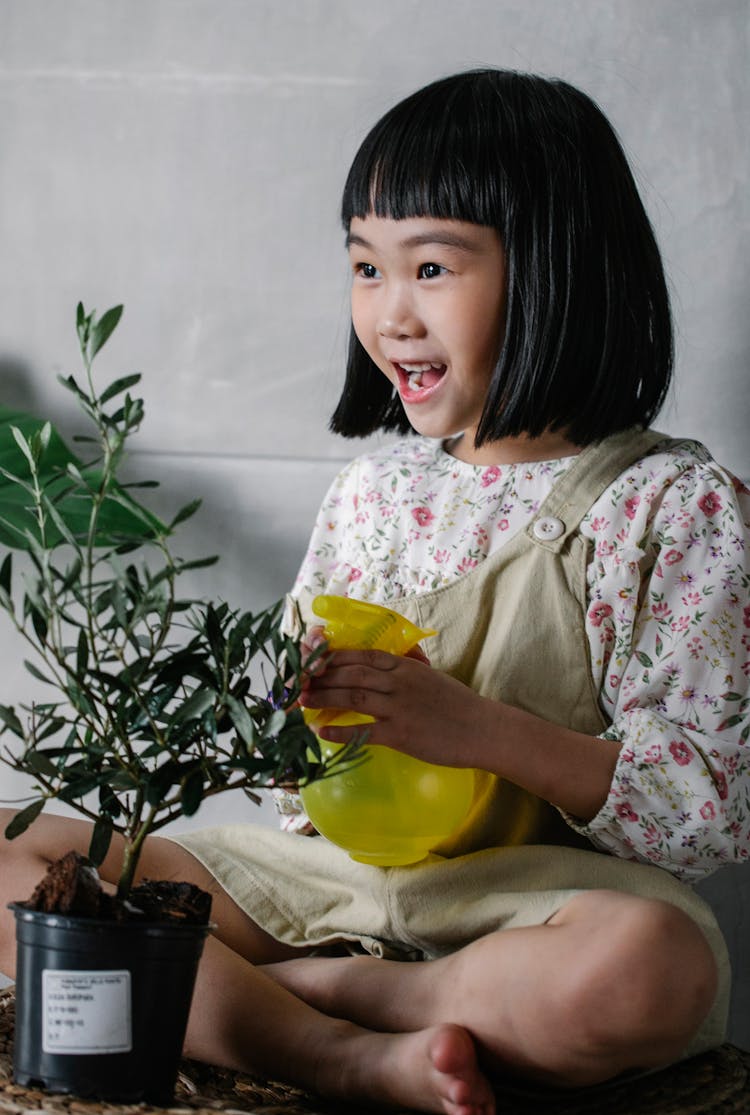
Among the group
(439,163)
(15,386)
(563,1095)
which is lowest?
(563,1095)

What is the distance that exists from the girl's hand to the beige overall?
0.06 metres

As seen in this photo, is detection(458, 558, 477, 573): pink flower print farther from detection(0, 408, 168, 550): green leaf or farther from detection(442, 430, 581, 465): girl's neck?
detection(0, 408, 168, 550): green leaf

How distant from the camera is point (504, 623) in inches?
A: 43.4

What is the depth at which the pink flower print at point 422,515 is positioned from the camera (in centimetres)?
122

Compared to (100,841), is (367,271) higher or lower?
higher

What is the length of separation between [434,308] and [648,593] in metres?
0.30

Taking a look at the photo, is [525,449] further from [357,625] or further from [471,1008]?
[471,1008]

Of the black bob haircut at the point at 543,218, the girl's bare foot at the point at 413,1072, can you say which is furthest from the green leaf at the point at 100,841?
the black bob haircut at the point at 543,218

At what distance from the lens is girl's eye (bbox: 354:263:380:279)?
46.3 inches

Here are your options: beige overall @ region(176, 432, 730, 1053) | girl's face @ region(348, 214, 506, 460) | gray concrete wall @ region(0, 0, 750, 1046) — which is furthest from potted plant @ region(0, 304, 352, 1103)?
gray concrete wall @ region(0, 0, 750, 1046)

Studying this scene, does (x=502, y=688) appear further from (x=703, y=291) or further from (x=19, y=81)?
(x=19, y=81)

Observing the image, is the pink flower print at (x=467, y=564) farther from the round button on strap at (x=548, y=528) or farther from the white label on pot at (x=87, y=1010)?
the white label on pot at (x=87, y=1010)

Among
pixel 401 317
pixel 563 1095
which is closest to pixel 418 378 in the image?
pixel 401 317

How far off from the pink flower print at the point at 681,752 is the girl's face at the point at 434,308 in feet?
1.15
